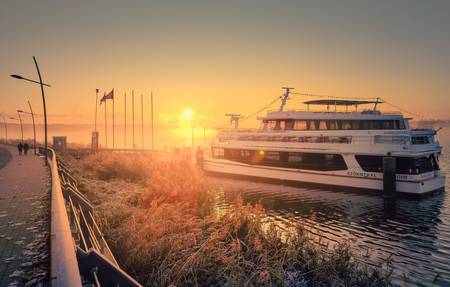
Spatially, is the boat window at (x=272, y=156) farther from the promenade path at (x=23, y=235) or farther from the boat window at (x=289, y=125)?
the promenade path at (x=23, y=235)

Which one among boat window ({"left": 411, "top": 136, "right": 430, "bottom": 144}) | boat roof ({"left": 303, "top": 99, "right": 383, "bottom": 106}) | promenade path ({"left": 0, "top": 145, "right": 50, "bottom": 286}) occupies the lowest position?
promenade path ({"left": 0, "top": 145, "right": 50, "bottom": 286})

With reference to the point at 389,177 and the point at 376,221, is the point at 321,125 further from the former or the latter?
the point at 376,221

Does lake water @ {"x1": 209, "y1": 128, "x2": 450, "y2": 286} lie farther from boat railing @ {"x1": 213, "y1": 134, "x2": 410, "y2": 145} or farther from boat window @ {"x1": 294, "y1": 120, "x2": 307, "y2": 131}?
boat window @ {"x1": 294, "y1": 120, "x2": 307, "y2": 131}

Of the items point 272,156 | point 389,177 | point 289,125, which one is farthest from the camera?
point 289,125

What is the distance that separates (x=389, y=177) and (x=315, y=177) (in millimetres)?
6440

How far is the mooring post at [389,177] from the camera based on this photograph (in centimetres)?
2348

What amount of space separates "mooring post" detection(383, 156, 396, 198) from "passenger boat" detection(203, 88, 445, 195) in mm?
871

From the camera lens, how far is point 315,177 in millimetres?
28516

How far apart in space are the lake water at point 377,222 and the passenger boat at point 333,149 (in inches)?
66.4

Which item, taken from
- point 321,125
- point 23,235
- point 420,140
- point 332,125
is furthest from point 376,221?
point 23,235

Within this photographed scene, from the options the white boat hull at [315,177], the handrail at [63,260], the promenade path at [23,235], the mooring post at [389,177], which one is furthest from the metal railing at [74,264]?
the white boat hull at [315,177]

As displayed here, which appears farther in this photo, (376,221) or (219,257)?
(376,221)

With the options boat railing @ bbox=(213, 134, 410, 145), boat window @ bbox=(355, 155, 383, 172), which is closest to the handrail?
boat window @ bbox=(355, 155, 383, 172)

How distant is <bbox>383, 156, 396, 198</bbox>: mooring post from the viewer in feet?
77.0
